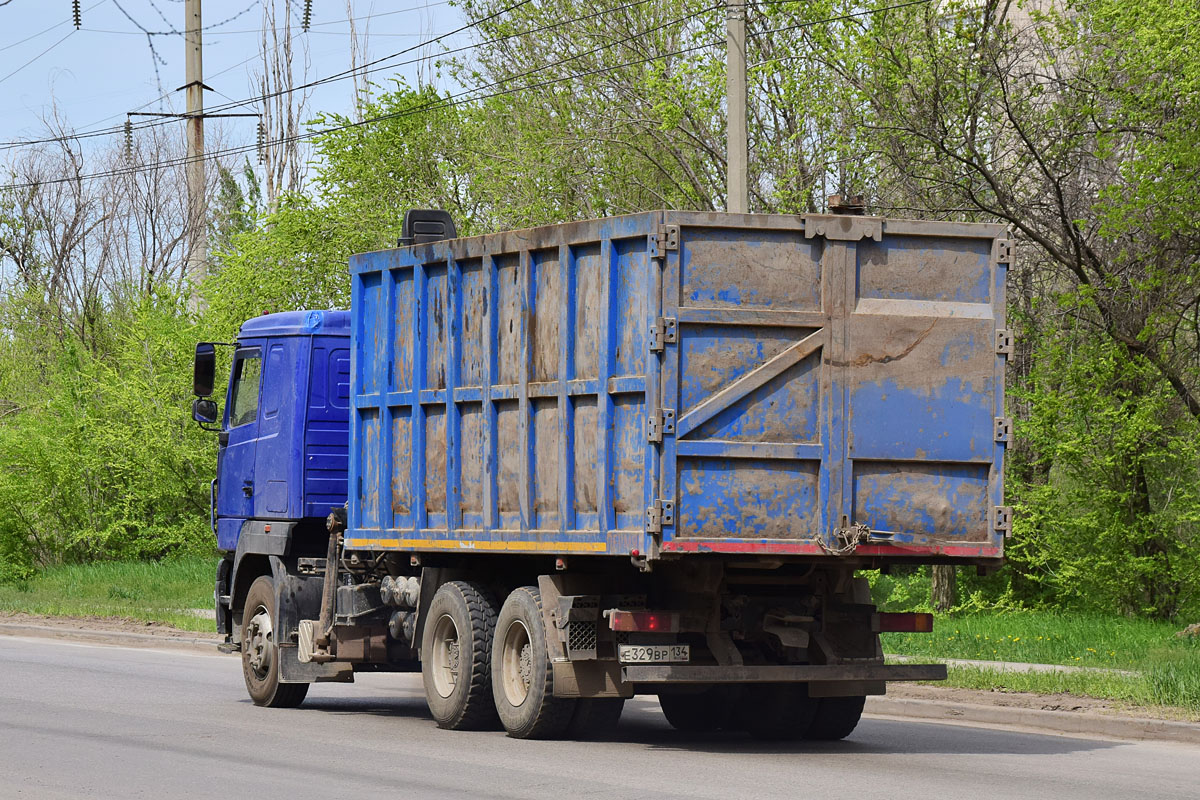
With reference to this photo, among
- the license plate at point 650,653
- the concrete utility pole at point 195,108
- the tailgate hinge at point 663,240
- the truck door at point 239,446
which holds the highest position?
the concrete utility pole at point 195,108

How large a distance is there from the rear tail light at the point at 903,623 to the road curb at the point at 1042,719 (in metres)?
2.05

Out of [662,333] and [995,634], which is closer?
[662,333]

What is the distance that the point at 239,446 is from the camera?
15.4m

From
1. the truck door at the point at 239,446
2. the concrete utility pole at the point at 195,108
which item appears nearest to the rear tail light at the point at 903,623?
the truck door at the point at 239,446

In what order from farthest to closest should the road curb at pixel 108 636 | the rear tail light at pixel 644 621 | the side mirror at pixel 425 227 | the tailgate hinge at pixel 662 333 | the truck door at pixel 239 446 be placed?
1. the road curb at pixel 108 636
2. the truck door at pixel 239 446
3. the side mirror at pixel 425 227
4. the rear tail light at pixel 644 621
5. the tailgate hinge at pixel 662 333

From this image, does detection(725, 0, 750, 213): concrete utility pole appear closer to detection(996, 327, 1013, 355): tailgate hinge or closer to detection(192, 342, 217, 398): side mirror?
detection(192, 342, 217, 398): side mirror

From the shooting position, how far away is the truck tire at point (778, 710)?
12.5 meters

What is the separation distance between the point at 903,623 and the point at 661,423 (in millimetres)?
2492

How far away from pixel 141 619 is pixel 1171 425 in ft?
46.5

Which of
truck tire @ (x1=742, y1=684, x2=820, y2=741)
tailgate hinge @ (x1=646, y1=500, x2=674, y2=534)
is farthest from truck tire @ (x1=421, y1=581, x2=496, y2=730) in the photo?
tailgate hinge @ (x1=646, y1=500, x2=674, y2=534)

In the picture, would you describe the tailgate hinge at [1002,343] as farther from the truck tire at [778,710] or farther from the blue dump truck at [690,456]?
the truck tire at [778,710]

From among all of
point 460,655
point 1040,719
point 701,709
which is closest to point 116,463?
point 460,655

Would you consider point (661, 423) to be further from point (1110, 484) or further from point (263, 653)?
point (1110, 484)

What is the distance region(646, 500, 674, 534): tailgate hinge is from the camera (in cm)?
1056
